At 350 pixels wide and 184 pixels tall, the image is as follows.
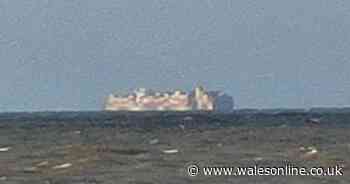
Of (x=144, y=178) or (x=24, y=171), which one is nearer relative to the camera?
(x=144, y=178)

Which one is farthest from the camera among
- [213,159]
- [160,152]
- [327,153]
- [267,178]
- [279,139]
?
[279,139]

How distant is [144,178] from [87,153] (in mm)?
20310

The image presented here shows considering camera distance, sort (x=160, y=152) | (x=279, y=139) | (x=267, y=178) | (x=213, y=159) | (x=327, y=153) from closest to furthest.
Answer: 1. (x=267, y=178)
2. (x=213, y=159)
3. (x=327, y=153)
4. (x=160, y=152)
5. (x=279, y=139)

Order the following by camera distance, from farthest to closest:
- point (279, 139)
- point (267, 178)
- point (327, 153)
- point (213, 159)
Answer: point (279, 139), point (327, 153), point (213, 159), point (267, 178)

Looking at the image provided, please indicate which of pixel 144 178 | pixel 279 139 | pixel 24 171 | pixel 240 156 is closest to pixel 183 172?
pixel 144 178

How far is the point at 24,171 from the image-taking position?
64.8 meters

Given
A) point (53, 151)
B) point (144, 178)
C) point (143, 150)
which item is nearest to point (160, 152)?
point (143, 150)

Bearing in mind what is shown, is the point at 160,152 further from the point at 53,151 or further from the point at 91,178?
the point at 91,178

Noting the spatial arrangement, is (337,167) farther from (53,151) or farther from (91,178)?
(53,151)

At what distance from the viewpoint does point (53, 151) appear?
85250 mm

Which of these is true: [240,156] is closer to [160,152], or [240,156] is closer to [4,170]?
[160,152]

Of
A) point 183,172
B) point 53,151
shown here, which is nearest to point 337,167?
point 183,172

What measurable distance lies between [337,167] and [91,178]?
11665 millimetres

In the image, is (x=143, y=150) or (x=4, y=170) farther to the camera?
(x=143, y=150)
